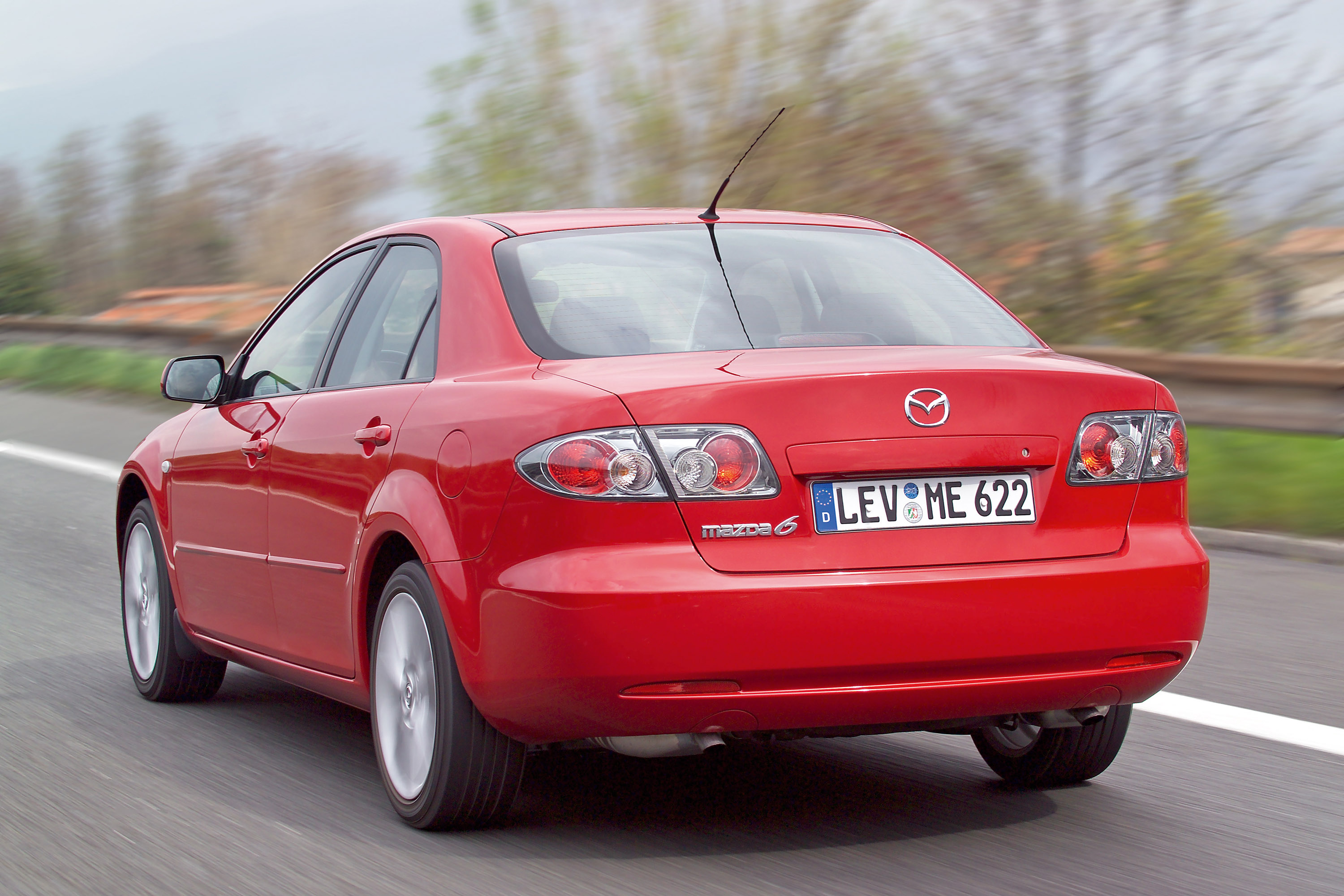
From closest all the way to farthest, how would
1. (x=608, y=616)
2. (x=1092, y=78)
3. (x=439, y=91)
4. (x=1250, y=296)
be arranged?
(x=608, y=616), (x=1250, y=296), (x=1092, y=78), (x=439, y=91)

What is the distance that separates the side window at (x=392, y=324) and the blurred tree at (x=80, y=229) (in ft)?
96.9

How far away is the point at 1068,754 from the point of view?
4.63 metres

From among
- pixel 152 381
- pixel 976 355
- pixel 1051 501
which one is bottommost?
pixel 152 381

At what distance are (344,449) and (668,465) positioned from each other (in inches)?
52.1

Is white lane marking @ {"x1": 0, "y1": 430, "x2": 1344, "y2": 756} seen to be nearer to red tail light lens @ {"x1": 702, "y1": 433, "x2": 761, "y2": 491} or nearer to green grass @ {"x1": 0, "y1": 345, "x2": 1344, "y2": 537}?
red tail light lens @ {"x1": 702, "y1": 433, "x2": 761, "y2": 491}

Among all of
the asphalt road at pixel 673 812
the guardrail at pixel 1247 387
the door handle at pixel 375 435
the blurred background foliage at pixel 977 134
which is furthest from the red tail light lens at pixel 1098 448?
the blurred background foliage at pixel 977 134

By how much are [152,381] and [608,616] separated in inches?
675

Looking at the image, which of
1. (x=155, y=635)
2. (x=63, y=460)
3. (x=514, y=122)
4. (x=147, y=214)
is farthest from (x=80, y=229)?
(x=155, y=635)

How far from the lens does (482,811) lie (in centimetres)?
410

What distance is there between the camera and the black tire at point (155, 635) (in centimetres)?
604

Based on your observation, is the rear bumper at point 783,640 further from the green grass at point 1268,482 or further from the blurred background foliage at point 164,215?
the blurred background foliage at point 164,215

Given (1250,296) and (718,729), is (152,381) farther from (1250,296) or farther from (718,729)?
(718,729)

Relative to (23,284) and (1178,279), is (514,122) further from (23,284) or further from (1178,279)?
(23,284)

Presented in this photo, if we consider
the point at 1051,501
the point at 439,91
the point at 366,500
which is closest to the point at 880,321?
the point at 1051,501
